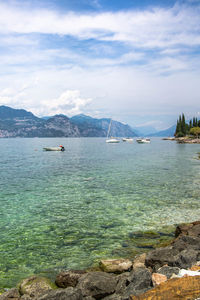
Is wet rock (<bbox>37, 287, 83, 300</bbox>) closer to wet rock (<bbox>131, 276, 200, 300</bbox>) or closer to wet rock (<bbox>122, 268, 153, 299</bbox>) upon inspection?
wet rock (<bbox>122, 268, 153, 299</bbox>)

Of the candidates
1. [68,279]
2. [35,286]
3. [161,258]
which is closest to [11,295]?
[35,286]

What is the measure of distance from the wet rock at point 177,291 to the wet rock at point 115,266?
16.7 ft

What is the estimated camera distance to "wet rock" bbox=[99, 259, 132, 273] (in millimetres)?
11570

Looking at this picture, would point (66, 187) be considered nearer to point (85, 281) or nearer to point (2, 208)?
point (2, 208)

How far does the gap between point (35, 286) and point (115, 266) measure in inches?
146

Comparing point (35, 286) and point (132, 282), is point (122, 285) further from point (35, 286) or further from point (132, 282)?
point (35, 286)

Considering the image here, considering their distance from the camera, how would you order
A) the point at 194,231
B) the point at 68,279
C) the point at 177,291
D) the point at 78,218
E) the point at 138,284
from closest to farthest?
the point at 177,291 < the point at 138,284 < the point at 68,279 < the point at 194,231 < the point at 78,218

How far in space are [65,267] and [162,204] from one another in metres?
14.1

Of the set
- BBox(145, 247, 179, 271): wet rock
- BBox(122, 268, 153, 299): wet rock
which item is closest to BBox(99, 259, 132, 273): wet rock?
BBox(145, 247, 179, 271): wet rock

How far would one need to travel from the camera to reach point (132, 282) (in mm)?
8648

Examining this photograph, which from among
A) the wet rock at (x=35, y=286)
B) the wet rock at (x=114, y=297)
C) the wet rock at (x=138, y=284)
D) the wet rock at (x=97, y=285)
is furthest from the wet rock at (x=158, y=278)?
the wet rock at (x=35, y=286)

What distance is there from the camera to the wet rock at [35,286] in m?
9.82

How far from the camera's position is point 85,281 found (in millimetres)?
9430

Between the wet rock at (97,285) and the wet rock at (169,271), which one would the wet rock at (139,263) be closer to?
the wet rock at (97,285)
